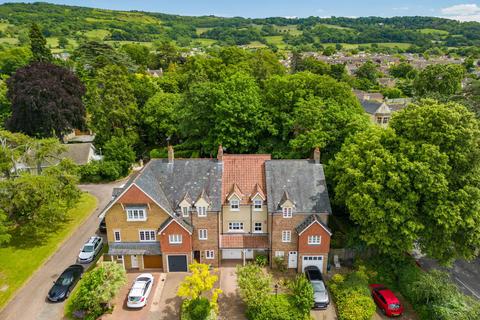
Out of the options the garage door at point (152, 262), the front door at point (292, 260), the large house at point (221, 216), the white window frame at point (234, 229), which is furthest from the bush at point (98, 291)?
the front door at point (292, 260)

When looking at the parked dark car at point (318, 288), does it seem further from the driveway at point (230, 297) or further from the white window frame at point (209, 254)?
the white window frame at point (209, 254)

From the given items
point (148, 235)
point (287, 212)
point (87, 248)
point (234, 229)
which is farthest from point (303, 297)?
point (87, 248)

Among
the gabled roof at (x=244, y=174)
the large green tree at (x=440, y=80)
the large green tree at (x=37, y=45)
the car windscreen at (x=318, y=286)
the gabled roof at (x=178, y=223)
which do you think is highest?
the large green tree at (x=37, y=45)

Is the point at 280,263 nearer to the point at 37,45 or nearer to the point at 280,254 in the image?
the point at 280,254

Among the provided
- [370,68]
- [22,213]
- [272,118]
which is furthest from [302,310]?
[370,68]

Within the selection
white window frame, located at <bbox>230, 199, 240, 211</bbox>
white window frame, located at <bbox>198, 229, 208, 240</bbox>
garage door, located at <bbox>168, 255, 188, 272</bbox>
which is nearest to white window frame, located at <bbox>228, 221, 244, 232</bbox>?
white window frame, located at <bbox>230, 199, 240, 211</bbox>

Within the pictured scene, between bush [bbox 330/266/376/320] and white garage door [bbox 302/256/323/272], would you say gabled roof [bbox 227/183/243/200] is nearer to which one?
white garage door [bbox 302/256/323/272]
